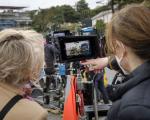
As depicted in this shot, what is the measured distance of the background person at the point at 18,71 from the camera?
2.61m

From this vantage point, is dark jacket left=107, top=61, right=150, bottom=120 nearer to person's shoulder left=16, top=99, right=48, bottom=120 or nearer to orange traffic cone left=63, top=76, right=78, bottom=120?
person's shoulder left=16, top=99, right=48, bottom=120

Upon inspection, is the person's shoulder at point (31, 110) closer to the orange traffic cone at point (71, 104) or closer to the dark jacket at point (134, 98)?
the dark jacket at point (134, 98)

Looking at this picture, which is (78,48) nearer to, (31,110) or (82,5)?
(31,110)

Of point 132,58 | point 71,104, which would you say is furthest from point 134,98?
point 71,104

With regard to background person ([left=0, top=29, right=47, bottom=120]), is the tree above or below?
below

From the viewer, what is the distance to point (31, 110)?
103 inches

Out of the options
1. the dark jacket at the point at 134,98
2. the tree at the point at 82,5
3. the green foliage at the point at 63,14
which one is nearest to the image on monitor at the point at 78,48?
the dark jacket at the point at 134,98

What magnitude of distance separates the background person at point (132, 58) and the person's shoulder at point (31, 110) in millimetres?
540

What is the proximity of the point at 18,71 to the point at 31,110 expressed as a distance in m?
0.25

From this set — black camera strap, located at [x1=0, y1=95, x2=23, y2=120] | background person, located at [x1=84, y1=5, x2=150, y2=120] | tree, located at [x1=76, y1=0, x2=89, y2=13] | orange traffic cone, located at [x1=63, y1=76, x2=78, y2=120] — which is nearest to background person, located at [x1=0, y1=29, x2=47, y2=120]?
black camera strap, located at [x1=0, y1=95, x2=23, y2=120]

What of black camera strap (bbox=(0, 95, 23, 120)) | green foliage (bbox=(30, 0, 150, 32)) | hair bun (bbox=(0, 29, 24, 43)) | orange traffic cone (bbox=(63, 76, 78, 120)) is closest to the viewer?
black camera strap (bbox=(0, 95, 23, 120))

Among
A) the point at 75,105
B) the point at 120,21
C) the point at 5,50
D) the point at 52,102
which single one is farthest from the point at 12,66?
the point at 52,102

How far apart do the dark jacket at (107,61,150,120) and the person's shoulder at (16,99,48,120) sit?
549mm

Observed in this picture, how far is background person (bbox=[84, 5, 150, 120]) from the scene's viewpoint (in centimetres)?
207
